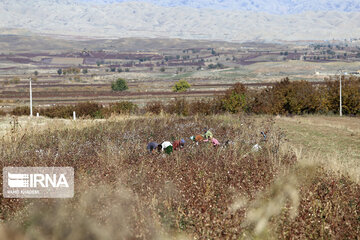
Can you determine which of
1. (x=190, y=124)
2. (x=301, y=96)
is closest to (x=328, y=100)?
(x=301, y=96)

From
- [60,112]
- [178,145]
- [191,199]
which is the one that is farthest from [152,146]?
[60,112]

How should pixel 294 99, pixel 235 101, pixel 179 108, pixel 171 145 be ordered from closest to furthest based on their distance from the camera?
1. pixel 171 145
2. pixel 179 108
3. pixel 235 101
4. pixel 294 99

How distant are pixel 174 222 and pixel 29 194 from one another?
8.31 ft

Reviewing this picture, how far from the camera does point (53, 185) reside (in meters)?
8.19

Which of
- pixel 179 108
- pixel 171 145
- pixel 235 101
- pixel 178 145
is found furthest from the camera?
pixel 235 101

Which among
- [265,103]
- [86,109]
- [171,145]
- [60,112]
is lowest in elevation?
[60,112]

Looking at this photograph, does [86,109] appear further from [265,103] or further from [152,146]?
[152,146]

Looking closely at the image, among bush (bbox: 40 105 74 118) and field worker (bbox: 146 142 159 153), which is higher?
field worker (bbox: 146 142 159 153)

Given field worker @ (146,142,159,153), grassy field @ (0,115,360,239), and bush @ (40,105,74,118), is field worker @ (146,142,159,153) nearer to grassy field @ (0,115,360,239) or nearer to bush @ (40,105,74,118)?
grassy field @ (0,115,360,239)

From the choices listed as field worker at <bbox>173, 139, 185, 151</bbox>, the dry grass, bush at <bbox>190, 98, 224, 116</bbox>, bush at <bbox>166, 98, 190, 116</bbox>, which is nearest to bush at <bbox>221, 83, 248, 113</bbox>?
bush at <bbox>190, 98, 224, 116</bbox>

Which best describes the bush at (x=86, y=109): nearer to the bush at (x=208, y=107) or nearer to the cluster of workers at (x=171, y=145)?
the bush at (x=208, y=107)

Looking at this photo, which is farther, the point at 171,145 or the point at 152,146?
the point at 152,146

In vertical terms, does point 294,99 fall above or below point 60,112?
above

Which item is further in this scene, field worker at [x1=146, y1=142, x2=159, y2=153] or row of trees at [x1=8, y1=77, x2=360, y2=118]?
row of trees at [x1=8, y1=77, x2=360, y2=118]
